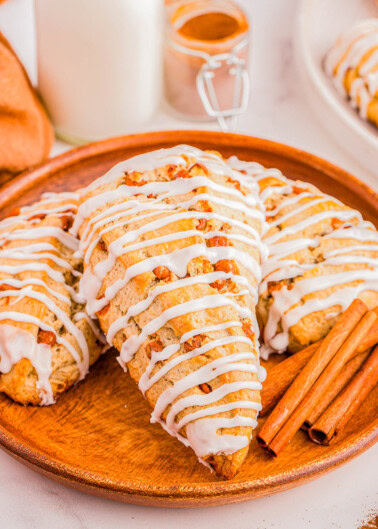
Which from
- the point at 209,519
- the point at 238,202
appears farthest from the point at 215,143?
the point at 209,519

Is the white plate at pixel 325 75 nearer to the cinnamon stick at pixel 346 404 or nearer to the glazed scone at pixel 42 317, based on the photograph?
the cinnamon stick at pixel 346 404

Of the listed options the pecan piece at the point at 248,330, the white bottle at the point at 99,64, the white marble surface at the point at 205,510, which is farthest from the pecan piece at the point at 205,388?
the white bottle at the point at 99,64

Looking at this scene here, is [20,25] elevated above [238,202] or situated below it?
below

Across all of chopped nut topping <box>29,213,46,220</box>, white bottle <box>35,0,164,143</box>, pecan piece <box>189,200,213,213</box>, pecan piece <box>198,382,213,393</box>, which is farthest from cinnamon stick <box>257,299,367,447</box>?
white bottle <box>35,0,164,143</box>

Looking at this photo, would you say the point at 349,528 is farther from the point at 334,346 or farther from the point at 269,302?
the point at 269,302

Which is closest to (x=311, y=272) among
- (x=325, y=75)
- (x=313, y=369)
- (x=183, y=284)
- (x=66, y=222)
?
(x=313, y=369)

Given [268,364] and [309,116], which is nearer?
[268,364]
